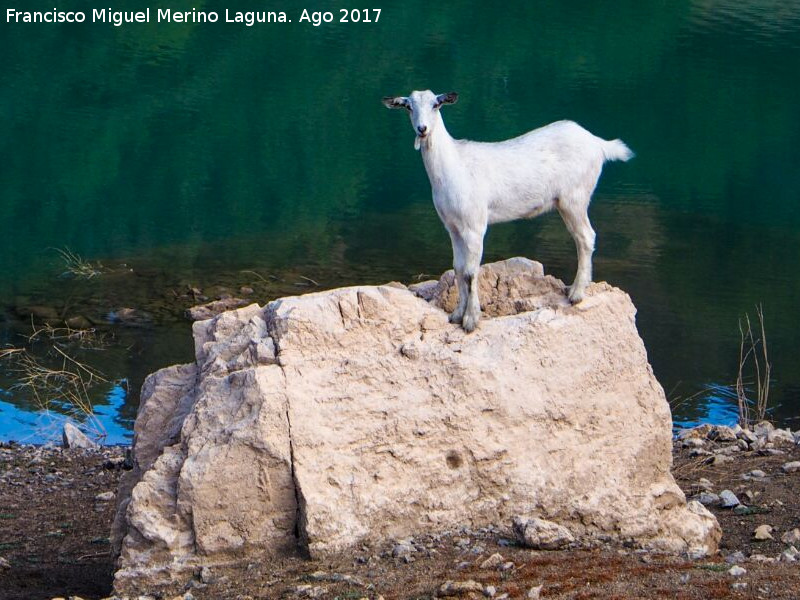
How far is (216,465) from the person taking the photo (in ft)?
30.0

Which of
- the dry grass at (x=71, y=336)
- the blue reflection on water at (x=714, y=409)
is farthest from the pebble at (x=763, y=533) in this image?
the dry grass at (x=71, y=336)

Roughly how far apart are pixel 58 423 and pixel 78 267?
21.0ft

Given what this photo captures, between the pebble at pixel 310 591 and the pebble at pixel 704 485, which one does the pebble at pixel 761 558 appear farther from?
the pebble at pixel 310 591

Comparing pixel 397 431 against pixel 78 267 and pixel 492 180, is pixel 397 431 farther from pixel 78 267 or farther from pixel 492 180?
pixel 78 267

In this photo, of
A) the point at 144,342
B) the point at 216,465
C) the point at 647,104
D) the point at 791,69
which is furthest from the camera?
the point at 791,69

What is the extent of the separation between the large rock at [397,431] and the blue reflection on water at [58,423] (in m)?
5.56

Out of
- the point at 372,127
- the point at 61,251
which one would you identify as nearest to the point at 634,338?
the point at 61,251

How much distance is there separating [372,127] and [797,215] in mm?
11174

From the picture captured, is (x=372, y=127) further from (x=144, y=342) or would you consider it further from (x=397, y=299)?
(x=397, y=299)

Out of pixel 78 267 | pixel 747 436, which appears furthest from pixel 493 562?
pixel 78 267

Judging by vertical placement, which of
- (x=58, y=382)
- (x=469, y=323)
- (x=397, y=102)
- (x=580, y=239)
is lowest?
(x=58, y=382)

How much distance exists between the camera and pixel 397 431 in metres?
9.47

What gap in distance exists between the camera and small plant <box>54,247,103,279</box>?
21.3 m

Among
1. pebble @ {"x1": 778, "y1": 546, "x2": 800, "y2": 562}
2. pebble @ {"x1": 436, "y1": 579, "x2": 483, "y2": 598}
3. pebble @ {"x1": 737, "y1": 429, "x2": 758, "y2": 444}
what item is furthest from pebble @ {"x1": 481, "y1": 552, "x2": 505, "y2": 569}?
pebble @ {"x1": 737, "y1": 429, "x2": 758, "y2": 444}
